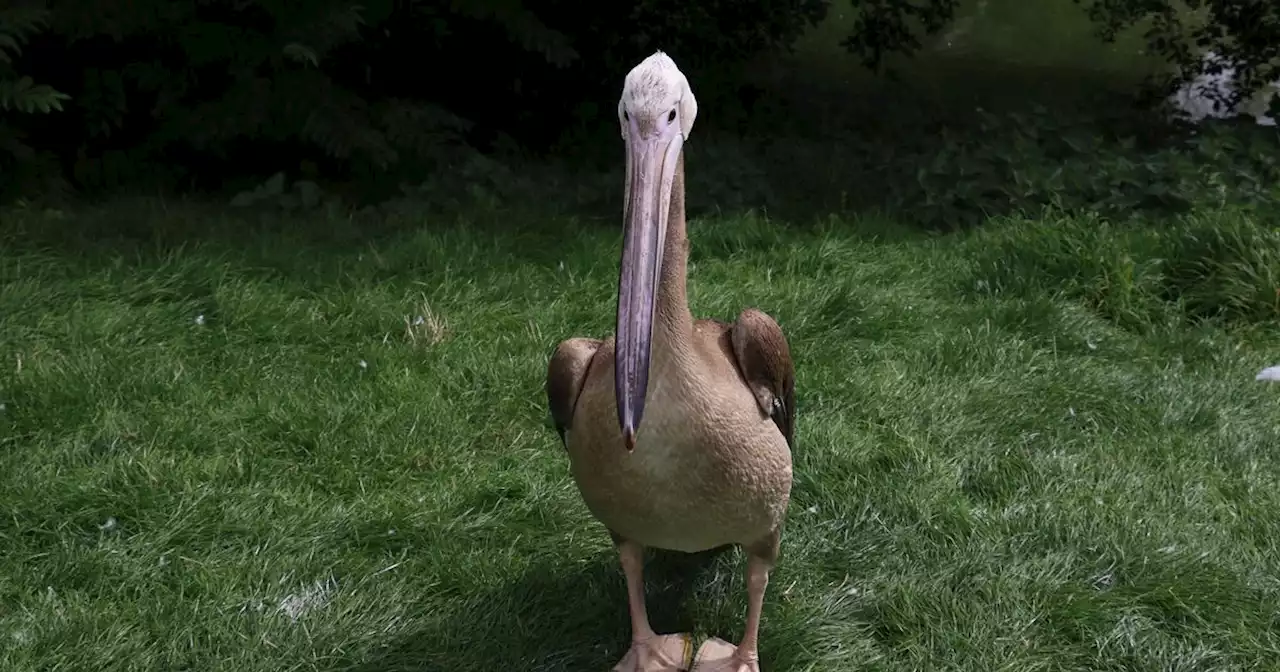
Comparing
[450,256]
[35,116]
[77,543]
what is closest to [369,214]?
[450,256]

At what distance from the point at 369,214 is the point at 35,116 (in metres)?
2.05

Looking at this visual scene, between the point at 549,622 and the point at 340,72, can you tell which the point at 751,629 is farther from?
the point at 340,72

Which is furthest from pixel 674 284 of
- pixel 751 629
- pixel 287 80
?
pixel 287 80

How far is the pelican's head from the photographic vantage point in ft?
6.23

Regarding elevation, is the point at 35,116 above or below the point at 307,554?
above

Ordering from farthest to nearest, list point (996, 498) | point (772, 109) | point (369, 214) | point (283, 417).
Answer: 1. point (772, 109)
2. point (369, 214)
3. point (283, 417)
4. point (996, 498)

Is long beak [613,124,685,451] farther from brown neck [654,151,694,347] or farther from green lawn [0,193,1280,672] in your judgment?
green lawn [0,193,1280,672]

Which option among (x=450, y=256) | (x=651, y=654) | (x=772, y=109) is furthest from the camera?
(x=772, y=109)

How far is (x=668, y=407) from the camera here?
2086 mm

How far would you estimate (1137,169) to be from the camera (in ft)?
18.2

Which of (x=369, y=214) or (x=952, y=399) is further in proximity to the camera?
(x=369, y=214)

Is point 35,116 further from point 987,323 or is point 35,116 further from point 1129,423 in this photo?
point 1129,423

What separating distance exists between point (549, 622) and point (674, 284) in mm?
1025

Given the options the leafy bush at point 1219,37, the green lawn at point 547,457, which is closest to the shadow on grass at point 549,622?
the green lawn at point 547,457
